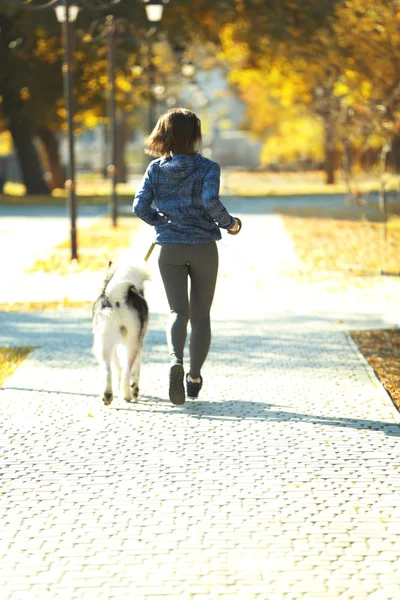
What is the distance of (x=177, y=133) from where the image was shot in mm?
7238

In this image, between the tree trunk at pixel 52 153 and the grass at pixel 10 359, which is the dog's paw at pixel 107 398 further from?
the tree trunk at pixel 52 153

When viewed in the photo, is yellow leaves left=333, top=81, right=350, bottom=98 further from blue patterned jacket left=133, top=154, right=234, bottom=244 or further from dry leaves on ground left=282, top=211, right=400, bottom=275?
blue patterned jacket left=133, top=154, right=234, bottom=244

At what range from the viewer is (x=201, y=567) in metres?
4.55

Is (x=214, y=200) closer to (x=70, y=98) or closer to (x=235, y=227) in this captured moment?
(x=235, y=227)

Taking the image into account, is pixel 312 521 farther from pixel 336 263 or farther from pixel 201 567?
pixel 336 263

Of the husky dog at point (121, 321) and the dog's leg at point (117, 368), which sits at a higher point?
the husky dog at point (121, 321)

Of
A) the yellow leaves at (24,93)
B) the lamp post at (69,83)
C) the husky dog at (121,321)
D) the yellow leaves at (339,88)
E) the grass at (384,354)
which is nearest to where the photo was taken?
the husky dog at (121,321)

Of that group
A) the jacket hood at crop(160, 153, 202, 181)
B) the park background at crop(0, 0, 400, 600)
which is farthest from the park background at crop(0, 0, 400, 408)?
the jacket hood at crop(160, 153, 202, 181)

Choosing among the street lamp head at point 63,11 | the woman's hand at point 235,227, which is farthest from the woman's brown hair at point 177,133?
the street lamp head at point 63,11

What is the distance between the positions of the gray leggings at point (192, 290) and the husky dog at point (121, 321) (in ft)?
0.62

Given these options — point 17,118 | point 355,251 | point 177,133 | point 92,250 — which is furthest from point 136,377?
point 17,118

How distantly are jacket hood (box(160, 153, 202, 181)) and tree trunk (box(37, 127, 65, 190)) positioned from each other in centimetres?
3776

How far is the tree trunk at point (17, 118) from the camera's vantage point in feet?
127

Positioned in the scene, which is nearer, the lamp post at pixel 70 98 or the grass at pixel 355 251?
the grass at pixel 355 251
